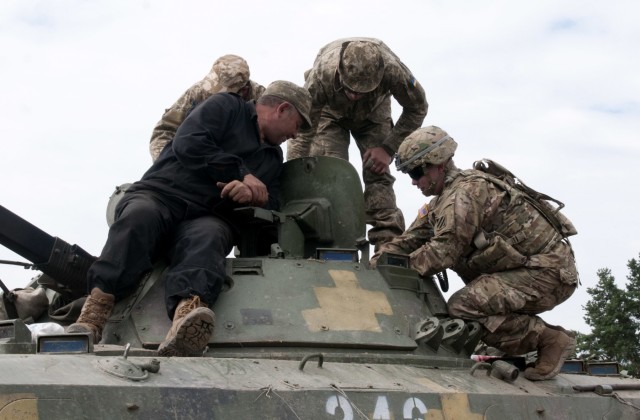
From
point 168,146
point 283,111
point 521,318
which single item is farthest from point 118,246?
point 521,318

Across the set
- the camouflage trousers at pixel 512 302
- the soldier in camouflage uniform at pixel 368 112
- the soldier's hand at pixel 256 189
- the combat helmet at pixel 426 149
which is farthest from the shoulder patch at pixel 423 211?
the soldier's hand at pixel 256 189

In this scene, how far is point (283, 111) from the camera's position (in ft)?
32.8

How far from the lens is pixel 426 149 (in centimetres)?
1052

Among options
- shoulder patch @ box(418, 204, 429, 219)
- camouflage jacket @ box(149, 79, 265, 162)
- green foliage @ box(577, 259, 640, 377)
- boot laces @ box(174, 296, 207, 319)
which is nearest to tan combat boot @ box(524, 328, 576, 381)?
shoulder patch @ box(418, 204, 429, 219)

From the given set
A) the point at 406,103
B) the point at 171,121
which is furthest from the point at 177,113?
the point at 406,103

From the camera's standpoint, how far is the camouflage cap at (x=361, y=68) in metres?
12.4

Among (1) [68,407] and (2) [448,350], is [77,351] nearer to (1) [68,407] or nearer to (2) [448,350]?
(1) [68,407]

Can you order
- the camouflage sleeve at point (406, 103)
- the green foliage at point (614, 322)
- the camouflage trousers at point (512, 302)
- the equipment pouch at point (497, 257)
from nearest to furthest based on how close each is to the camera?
1. the camouflage trousers at point (512, 302)
2. the equipment pouch at point (497, 257)
3. the camouflage sleeve at point (406, 103)
4. the green foliage at point (614, 322)

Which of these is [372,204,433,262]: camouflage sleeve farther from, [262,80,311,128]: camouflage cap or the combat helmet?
[262,80,311,128]: camouflage cap

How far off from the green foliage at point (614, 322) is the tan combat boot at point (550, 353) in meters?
10.2

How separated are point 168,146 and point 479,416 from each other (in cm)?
336

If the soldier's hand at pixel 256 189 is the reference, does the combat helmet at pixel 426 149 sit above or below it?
above

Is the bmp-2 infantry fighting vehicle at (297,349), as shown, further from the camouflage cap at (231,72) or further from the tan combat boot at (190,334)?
the camouflage cap at (231,72)

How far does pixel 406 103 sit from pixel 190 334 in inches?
222
